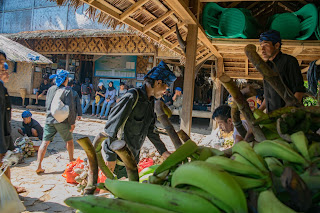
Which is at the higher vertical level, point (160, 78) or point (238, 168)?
point (160, 78)

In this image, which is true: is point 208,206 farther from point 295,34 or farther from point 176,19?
point 295,34

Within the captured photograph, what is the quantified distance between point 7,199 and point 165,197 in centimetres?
287

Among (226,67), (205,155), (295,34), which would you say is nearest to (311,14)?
(295,34)

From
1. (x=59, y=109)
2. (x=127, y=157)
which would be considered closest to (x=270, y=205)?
(x=127, y=157)

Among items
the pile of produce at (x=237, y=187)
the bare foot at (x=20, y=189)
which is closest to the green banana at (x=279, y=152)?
the pile of produce at (x=237, y=187)

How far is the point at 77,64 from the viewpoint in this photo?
14570mm

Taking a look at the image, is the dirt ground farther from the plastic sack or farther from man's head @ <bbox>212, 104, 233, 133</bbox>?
man's head @ <bbox>212, 104, 233, 133</bbox>

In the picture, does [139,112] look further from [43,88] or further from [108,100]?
[43,88]

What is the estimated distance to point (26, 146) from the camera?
5.78 meters

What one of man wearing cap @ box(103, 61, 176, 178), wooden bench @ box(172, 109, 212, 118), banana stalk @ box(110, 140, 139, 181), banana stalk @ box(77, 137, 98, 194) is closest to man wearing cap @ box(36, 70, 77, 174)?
man wearing cap @ box(103, 61, 176, 178)

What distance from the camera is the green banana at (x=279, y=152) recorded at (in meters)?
0.78

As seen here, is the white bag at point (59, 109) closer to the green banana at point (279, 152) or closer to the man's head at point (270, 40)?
the man's head at point (270, 40)

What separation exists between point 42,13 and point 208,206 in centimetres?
1913

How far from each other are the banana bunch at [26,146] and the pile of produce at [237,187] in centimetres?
576
